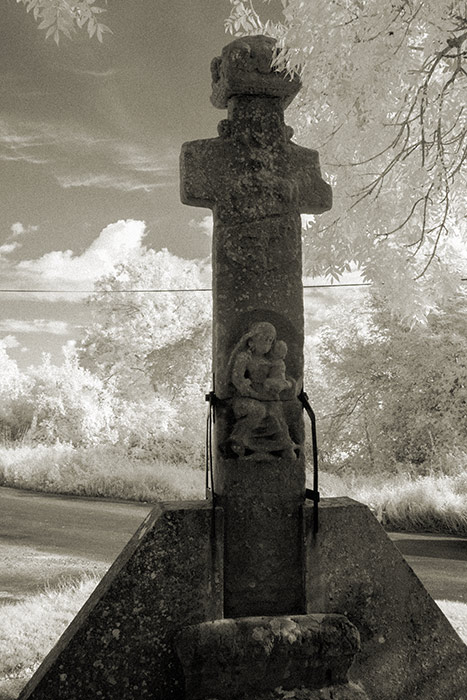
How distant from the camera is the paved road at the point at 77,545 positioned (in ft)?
21.3

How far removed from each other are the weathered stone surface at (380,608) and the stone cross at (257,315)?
0.13 meters

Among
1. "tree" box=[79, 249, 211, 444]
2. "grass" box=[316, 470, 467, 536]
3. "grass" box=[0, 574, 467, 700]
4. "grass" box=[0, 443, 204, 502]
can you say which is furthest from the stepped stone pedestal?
"tree" box=[79, 249, 211, 444]

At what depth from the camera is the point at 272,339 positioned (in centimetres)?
270

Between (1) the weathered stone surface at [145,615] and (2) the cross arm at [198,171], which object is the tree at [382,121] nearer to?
(2) the cross arm at [198,171]

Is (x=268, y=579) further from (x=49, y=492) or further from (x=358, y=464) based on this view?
(x=358, y=464)

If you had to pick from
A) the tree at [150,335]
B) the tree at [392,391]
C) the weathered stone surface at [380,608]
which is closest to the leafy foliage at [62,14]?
the weathered stone surface at [380,608]

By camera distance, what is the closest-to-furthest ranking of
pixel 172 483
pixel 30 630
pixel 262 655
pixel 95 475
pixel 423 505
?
pixel 262 655 → pixel 30 630 → pixel 423 505 → pixel 172 483 → pixel 95 475

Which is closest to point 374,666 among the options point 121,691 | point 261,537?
point 261,537

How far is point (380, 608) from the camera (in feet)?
8.74

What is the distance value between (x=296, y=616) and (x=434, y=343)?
1121 centimetres

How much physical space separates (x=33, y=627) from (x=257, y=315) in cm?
302

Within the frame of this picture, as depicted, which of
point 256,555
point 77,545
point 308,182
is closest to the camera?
point 256,555

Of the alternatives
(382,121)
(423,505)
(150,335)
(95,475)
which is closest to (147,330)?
(150,335)

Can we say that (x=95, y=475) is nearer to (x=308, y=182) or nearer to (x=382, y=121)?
(x=382, y=121)
